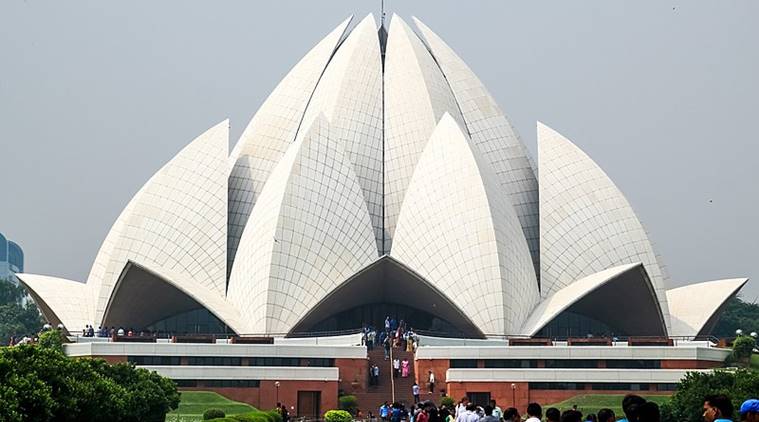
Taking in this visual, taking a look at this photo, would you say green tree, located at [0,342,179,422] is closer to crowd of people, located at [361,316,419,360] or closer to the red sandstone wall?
the red sandstone wall

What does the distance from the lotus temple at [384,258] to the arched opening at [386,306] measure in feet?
0.33

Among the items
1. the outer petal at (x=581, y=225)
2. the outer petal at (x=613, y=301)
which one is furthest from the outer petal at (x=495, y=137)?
the outer petal at (x=613, y=301)

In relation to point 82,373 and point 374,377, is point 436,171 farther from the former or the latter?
point 82,373

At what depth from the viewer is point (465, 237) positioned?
43.7 meters

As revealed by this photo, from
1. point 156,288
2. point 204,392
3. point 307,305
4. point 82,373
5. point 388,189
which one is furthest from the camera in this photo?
point 388,189

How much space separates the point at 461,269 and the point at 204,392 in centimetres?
1111

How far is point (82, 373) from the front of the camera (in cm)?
2266

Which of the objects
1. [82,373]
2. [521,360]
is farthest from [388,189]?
[82,373]

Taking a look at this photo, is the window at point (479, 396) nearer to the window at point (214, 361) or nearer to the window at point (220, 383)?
the window at point (220, 383)

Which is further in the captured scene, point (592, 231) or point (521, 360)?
point (592, 231)

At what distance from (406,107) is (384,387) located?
1594 centimetres

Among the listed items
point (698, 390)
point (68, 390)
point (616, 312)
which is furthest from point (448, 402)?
point (68, 390)

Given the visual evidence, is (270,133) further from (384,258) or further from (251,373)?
(251,373)

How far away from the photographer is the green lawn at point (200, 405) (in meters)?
32.6
